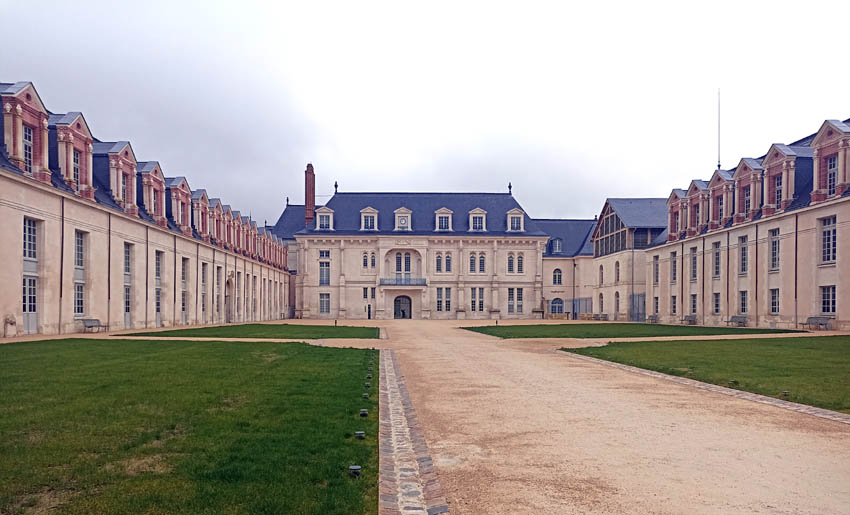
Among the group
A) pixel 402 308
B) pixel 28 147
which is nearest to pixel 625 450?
pixel 28 147

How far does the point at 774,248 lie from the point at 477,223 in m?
38.7

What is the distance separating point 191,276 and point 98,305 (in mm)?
12422

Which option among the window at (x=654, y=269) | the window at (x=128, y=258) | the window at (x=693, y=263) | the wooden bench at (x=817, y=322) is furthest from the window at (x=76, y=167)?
the window at (x=654, y=269)

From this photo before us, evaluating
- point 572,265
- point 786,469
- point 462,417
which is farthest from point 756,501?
point 572,265

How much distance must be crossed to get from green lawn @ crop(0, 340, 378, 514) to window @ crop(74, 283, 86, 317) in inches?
680

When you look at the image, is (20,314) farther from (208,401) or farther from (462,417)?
(462,417)

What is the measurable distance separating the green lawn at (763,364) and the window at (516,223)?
161 ft

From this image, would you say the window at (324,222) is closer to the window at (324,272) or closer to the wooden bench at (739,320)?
the window at (324,272)

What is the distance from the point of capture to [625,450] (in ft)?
22.5

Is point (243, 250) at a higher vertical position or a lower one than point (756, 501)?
higher

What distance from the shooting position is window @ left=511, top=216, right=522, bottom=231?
71.9m

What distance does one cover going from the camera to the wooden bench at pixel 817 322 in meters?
31.3

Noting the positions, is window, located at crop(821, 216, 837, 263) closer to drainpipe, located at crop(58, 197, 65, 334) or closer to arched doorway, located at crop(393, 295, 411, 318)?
drainpipe, located at crop(58, 197, 65, 334)

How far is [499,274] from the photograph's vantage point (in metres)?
70.9
